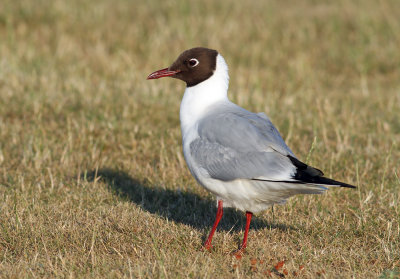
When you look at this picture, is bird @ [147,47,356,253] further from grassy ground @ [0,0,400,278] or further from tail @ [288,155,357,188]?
grassy ground @ [0,0,400,278]

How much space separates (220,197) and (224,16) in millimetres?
8758

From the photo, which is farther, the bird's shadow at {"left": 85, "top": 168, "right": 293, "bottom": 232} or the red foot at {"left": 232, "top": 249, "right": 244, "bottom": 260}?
the bird's shadow at {"left": 85, "top": 168, "right": 293, "bottom": 232}

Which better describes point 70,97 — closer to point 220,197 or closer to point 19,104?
point 19,104

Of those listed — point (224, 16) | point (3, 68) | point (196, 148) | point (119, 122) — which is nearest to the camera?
point (196, 148)

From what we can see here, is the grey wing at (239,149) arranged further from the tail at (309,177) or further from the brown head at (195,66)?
the brown head at (195,66)

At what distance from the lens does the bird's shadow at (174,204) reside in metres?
5.33

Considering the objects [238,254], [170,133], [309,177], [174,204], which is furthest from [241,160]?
[170,133]

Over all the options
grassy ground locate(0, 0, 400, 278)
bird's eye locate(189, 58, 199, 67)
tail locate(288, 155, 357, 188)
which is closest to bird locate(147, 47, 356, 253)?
tail locate(288, 155, 357, 188)

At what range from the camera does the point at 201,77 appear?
5078mm

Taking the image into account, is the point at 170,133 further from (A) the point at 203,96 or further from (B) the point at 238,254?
(B) the point at 238,254

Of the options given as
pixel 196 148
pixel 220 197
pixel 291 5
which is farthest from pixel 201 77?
pixel 291 5

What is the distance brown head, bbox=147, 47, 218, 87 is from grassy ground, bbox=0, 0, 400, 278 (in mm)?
1310

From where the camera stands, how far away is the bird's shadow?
533 centimetres

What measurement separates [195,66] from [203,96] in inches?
12.0
